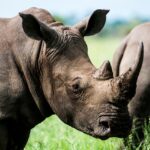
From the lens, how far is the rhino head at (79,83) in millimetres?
7363

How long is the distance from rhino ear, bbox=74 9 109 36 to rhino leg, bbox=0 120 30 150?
112cm

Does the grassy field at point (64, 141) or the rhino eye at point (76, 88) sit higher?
the rhino eye at point (76, 88)

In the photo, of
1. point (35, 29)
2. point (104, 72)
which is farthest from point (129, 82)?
point (35, 29)

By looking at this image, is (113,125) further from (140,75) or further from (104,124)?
(140,75)

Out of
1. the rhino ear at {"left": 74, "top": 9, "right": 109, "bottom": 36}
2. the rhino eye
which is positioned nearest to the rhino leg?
the rhino eye

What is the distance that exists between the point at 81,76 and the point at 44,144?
2436 millimetres

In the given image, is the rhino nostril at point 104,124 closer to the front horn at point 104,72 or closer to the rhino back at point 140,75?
the front horn at point 104,72

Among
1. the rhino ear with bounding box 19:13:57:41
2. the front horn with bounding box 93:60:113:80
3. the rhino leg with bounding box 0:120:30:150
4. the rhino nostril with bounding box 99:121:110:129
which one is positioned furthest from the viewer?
→ the rhino leg with bounding box 0:120:30:150

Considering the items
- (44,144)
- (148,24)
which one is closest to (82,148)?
(44,144)

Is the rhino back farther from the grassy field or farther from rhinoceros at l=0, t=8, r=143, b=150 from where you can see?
rhinoceros at l=0, t=8, r=143, b=150

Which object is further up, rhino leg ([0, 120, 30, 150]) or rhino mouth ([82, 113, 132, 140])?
rhino mouth ([82, 113, 132, 140])

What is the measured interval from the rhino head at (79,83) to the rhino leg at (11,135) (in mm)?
405

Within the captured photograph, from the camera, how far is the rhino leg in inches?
310

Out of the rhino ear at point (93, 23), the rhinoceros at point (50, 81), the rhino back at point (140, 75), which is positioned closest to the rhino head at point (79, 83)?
the rhinoceros at point (50, 81)
